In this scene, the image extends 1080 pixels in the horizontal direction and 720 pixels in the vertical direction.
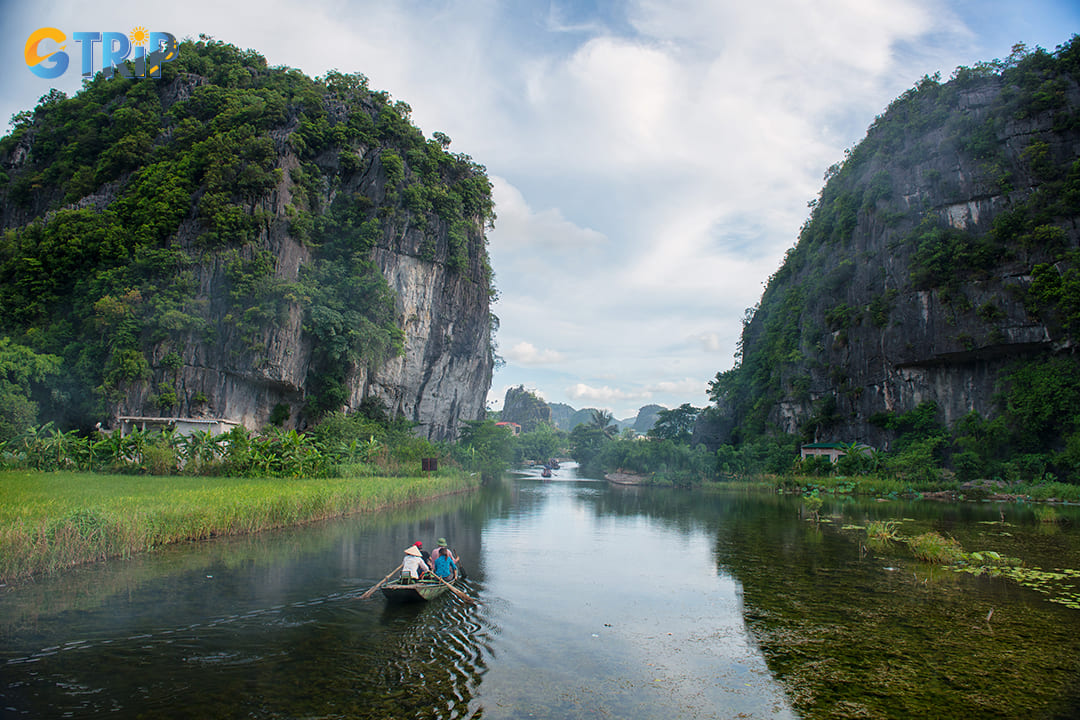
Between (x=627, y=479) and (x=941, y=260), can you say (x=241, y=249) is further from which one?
(x=941, y=260)

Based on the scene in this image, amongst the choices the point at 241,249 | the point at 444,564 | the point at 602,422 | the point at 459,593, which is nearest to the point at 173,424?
the point at 241,249


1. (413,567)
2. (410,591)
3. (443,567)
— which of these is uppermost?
(413,567)

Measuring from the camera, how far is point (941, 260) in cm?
4366

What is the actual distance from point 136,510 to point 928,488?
39.6 meters

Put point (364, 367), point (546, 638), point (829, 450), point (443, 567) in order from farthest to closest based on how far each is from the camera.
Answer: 1. point (829, 450)
2. point (364, 367)
3. point (443, 567)
4. point (546, 638)

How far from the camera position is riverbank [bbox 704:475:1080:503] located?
104 ft

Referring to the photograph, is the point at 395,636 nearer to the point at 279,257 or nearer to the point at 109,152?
the point at 279,257

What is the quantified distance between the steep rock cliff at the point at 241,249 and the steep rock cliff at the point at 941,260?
3068 centimetres

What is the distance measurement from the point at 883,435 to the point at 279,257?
145 feet

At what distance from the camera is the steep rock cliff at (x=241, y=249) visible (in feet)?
106

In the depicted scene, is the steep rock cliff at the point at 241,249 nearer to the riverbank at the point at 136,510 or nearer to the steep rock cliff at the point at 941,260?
the riverbank at the point at 136,510

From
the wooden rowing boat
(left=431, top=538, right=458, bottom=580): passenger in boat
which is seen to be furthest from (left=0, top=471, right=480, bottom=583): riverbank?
(left=431, top=538, right=458, bottom=580): passenger in boat

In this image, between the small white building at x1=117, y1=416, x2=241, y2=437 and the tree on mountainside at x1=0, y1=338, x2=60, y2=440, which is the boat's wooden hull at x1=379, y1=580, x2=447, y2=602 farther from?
the tree on mountainside at x1=0, y1=338, x2=60, y2=440

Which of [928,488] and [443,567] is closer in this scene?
[443,567]
